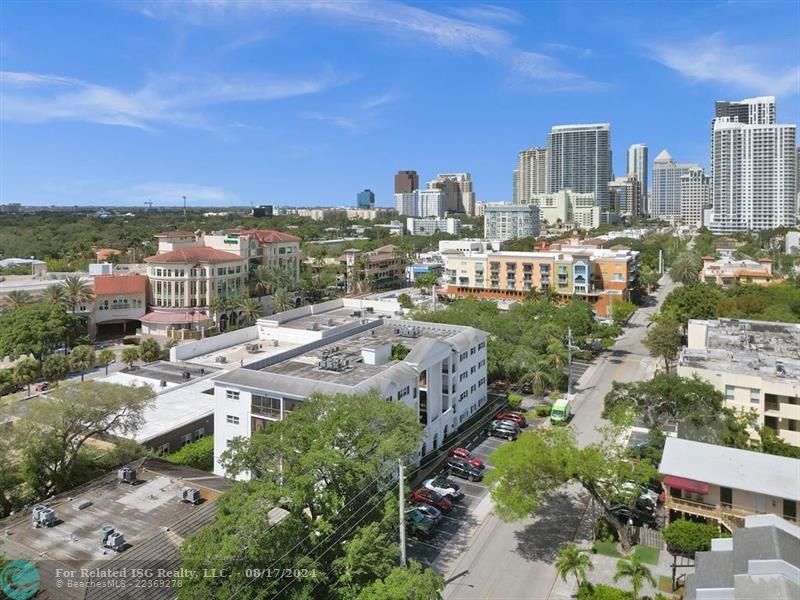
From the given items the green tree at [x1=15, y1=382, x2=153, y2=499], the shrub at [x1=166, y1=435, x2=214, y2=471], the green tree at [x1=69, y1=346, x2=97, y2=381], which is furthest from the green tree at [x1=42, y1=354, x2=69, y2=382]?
the green tree at [x1=15, y1=382, x2=153, y2=499]

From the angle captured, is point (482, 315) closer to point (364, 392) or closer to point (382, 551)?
point (364, 392)

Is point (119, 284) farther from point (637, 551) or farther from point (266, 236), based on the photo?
point (637, 551)

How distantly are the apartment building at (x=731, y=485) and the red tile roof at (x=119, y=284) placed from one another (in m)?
56.3

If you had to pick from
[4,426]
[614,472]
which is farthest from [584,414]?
[4,426]

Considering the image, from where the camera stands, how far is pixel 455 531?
23.3 metres

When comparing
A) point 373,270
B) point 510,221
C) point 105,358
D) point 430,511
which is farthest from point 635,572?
point 510,221

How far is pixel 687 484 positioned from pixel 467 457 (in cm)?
1047

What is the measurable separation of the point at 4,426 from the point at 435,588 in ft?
57.5

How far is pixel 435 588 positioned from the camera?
1513cm

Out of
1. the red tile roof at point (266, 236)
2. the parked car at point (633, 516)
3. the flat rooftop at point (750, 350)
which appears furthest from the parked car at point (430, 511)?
the red tile roof at point (266, 236)

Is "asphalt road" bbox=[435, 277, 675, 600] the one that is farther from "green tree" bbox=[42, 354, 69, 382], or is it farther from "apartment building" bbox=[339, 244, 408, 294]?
"apartment building" bbox=[339, 244, 408, 294]

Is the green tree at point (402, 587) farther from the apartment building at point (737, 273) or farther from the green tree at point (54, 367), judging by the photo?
the apartment building at point (737, 273)

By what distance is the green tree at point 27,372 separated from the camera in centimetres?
4097

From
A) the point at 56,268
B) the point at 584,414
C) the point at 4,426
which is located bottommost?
the point at 584,414
